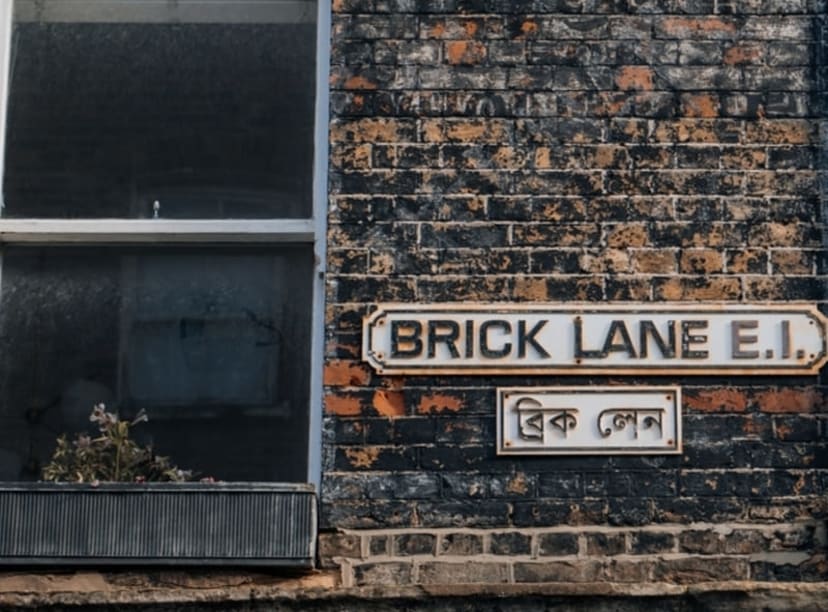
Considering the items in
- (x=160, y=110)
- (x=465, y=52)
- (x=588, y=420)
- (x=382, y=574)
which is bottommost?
(x=382, y=574)

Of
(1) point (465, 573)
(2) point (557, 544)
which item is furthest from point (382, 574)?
(2) point (557, 544)

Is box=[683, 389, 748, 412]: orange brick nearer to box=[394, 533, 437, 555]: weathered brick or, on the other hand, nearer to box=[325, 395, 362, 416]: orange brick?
box=[394, 533, 437, 555]: weathered brick

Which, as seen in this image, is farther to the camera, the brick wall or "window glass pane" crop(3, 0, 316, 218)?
"window glass pane" crop(3, 0, 316, 218)

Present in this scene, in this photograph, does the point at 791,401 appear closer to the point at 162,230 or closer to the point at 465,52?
the point at 465,52

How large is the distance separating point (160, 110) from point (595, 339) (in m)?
1.67

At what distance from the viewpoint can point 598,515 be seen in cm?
579

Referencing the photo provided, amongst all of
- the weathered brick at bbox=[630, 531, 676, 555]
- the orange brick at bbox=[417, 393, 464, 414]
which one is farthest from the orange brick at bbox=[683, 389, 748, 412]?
the orange brick at bbox=[417, 393, 464, 414]

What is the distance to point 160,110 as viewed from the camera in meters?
6.46

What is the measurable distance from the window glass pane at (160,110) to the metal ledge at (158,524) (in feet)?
3.34

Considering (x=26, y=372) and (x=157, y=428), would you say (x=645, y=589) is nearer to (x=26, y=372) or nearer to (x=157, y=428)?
(x=157, y=428)

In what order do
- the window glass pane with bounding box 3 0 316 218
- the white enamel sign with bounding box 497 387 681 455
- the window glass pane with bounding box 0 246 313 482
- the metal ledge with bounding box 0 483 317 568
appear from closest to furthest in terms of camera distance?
the metal ledge with bounding box 0 483 317 568, the white enamel sign with bounding box 497 387 681 455, the window glass pane with bounding box 0 246 313 482, the window glass pane with bounding box 3 0 316 218

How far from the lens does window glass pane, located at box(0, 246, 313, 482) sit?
606 cm

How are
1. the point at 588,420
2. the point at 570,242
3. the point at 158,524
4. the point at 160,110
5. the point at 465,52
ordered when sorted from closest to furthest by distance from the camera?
the point at 158,524 → the point at 588,420 → the point at 570,242 → the point at 465,52 → the point at 160,110

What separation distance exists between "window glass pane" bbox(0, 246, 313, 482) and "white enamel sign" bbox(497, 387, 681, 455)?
67cm
